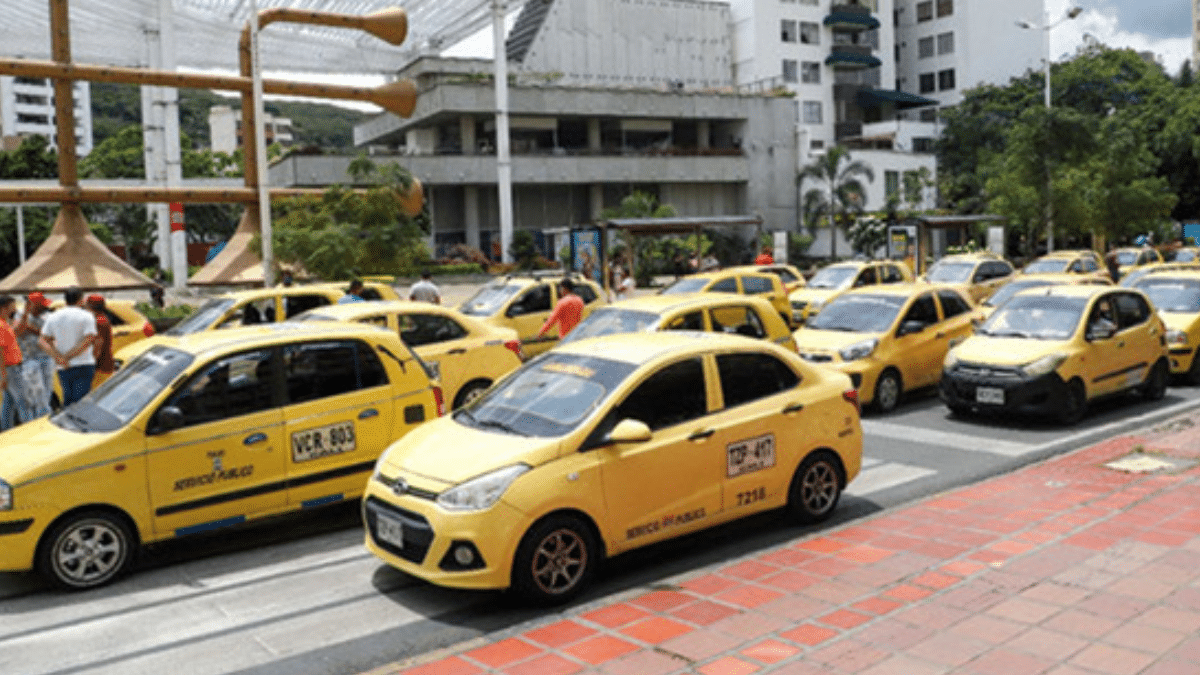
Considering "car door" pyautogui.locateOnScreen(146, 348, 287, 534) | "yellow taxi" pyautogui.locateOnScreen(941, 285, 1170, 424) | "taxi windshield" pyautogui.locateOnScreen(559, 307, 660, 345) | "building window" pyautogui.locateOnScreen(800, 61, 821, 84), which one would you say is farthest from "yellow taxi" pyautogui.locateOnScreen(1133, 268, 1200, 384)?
"building window" pyautogui.locateOnScreen(800, 61, 821, 84)

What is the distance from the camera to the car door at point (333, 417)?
7.86m

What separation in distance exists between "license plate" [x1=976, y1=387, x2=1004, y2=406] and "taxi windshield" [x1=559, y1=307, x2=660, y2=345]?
365cm

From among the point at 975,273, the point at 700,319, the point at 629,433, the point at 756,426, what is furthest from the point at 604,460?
the point at 975,273

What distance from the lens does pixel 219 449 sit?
7473mm

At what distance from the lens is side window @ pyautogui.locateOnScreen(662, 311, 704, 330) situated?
1200 cm

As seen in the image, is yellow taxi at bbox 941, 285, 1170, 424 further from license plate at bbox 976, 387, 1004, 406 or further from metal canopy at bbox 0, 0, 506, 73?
metal canopy at bbox 0, 0, 506, 73

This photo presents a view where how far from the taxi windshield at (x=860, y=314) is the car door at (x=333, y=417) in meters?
7.08

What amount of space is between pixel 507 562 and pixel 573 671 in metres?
0.92

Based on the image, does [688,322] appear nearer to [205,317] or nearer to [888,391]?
[888,391]

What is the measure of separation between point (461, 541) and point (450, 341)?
6093mm

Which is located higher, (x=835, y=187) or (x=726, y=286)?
(x=835, y=187)

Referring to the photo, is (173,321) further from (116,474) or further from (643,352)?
(643,352)

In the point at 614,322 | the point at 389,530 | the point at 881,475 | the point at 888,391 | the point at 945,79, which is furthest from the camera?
the point at 945,79

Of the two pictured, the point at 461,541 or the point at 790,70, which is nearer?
the point at 461,541
